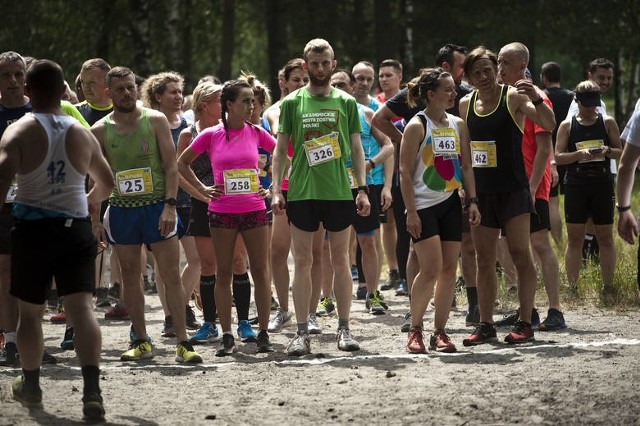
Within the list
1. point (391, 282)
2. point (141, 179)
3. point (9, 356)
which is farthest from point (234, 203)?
point (391, 282)

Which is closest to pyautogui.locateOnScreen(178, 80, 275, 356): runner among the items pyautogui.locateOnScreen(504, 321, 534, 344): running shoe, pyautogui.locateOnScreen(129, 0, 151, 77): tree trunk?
pyautogui.locateOnScreen(504, 321, 534, 344): running shoe

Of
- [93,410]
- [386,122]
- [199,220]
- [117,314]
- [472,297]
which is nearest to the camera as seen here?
[93,410]

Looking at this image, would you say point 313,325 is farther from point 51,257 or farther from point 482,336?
point 51,257

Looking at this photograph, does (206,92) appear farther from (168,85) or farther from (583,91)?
(583,91)

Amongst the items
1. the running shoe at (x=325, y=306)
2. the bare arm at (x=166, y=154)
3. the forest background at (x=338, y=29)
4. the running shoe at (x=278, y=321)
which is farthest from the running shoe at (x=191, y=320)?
the forest background at (x=338, y=29)

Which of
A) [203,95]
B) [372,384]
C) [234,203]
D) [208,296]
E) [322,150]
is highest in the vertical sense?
[203,95]

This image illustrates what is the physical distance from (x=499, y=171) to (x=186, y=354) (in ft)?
8.96

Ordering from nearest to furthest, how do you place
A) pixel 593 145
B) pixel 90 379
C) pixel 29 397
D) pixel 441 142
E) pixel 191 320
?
pixel 90 379, pixel 29 397, pixel 441 142, pixel 191 320, pixel 593 145

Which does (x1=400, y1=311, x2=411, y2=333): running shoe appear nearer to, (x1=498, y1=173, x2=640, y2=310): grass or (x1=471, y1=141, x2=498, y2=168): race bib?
(x1=498, y1=173, x2=640, y2=310): grass

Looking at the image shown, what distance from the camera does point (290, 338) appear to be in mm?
10375

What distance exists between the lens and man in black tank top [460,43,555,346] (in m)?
9.35

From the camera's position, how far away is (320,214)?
945cm

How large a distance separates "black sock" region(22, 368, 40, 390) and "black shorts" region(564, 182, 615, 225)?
5878 millimetres

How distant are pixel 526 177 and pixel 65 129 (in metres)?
3.84
